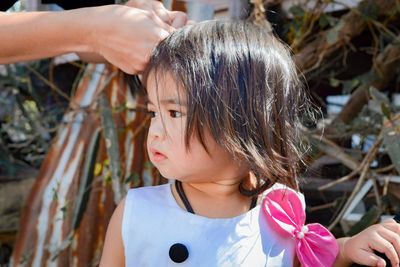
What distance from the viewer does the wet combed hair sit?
3.69 feet

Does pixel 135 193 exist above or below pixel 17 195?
above

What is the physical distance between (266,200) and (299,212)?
71 mm

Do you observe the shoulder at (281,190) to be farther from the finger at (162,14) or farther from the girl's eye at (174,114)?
the finger at (162,14)

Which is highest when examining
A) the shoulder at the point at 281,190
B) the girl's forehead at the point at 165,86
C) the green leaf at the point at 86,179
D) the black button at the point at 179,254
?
the girl's forehead at the point at 165,86

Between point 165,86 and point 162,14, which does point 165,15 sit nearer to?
point 162,14

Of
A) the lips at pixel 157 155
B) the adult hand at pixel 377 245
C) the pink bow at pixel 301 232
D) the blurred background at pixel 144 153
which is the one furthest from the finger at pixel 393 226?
the blurred background at pixel 144 153

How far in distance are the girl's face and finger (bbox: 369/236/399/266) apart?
30 cm

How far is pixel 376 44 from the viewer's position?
2.63m

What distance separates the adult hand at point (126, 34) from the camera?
44.2 inches

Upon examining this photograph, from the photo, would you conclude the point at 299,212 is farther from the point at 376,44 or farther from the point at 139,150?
the point at 376,44

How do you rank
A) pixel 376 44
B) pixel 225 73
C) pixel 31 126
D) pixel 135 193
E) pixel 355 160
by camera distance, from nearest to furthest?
pixel 225 73
pixel 135 193
pixel 355 160
pixel 376 44
pixel 31 126

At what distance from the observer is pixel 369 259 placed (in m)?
1.11

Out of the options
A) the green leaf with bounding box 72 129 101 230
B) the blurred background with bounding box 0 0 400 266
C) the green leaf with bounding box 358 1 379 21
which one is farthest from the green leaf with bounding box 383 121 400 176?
the green leaf with bounding box 72 129 101 230

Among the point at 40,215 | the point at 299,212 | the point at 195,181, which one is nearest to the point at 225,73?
the point at 195,181
